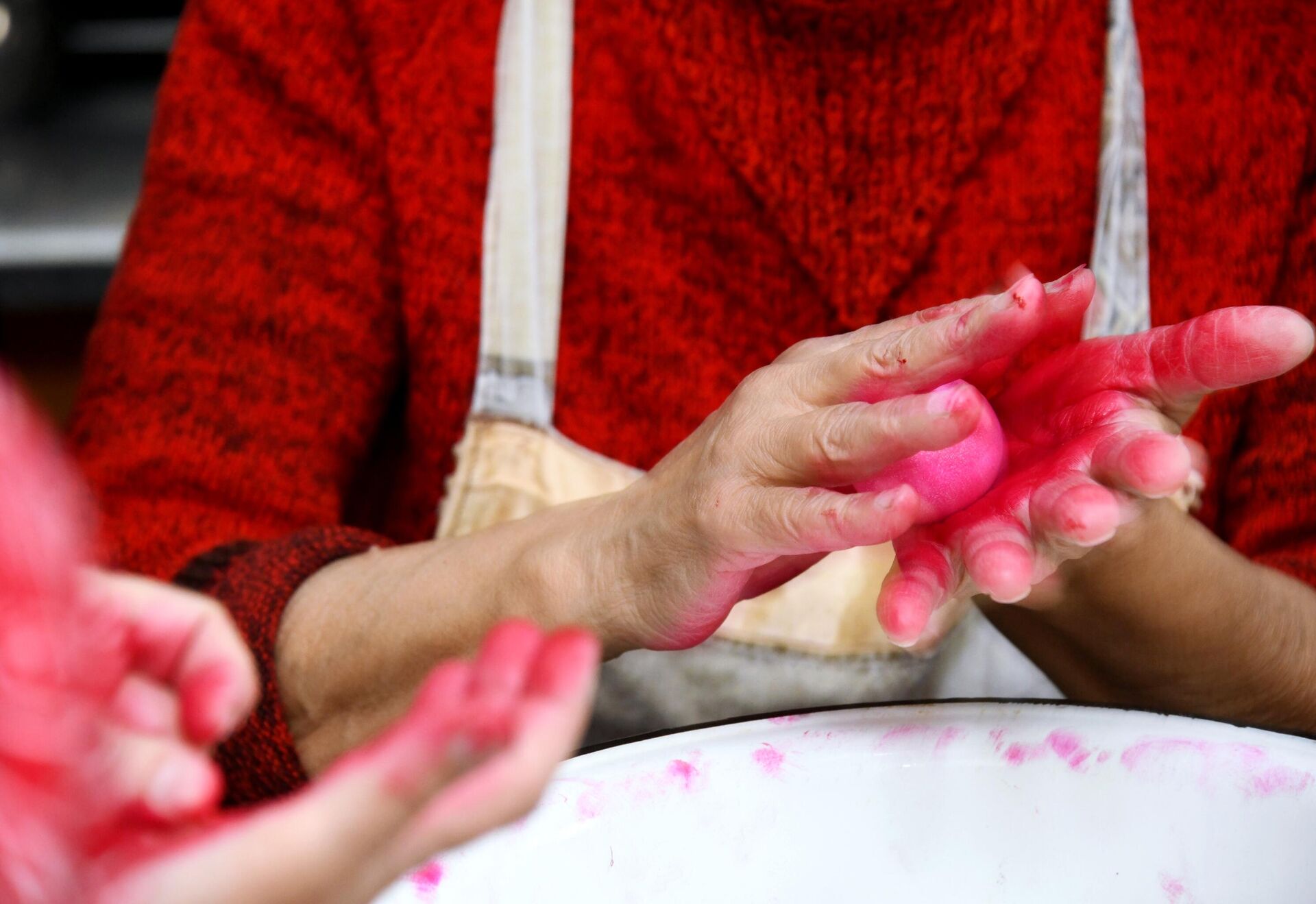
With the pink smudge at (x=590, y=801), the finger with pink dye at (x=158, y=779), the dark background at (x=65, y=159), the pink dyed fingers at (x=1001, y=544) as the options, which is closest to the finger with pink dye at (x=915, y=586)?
the pink dyed fingers at (x=1001, y=544)

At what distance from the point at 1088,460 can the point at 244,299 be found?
45cm

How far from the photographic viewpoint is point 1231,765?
39 cm

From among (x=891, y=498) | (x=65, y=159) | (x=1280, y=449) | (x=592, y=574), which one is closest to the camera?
(x=891, y=498)

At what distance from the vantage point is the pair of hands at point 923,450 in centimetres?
35

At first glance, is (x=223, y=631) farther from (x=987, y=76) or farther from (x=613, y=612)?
(x=987, y=76)

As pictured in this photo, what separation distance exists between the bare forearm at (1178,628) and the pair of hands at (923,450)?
0.05 metres

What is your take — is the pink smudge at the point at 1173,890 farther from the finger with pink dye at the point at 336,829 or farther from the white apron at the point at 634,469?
the finger with pink dye at the point at 336,829

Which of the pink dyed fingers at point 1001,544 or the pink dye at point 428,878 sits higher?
the pink dyed fingers at point 1001,544

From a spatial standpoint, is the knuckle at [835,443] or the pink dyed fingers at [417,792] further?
the knuckle at [835,443]

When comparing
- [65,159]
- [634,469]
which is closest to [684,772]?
[634,469]

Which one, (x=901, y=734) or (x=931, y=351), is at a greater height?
(x=931, y=351)

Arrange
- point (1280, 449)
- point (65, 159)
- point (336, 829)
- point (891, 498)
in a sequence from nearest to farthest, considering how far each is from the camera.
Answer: point (336, 829)
point (891, 498)
point (1280, 449)
point (65, 159)

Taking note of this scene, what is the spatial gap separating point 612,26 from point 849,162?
155mm

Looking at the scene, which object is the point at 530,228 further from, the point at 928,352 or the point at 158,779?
the point at 158,779
